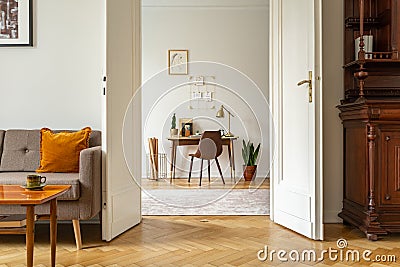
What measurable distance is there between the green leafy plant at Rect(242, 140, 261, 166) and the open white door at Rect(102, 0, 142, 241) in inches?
101

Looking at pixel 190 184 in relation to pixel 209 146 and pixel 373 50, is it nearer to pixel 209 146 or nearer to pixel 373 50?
pixel 209 146

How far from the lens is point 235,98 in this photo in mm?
6984

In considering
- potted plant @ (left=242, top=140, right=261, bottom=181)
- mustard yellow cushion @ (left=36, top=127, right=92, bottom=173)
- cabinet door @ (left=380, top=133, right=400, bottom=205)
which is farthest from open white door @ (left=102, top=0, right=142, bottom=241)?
potted plant @ (left=242, top=140, right=261, bottom=181)

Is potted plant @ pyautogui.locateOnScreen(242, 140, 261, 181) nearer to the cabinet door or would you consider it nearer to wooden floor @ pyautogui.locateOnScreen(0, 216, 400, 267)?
wooden floor @ pyautogui.locateOnScreen(0, 216, 400, 267)

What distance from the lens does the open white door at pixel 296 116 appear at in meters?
3.14

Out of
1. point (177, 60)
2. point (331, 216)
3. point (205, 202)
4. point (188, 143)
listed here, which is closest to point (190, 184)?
point (205, 202)

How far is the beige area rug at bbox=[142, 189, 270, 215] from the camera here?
415 cm

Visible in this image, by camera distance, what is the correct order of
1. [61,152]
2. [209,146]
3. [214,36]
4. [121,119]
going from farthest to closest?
1. [214,36]
2. [209,146]
3. [121,119]
4. [61,152]

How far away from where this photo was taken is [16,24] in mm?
3686

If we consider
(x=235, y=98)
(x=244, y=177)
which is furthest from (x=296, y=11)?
(x=235, y=98)

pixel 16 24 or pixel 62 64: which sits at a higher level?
pixel 16 24

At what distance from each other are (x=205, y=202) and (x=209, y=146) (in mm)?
907

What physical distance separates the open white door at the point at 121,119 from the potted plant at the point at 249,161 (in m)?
2.57

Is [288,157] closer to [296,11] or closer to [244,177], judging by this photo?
[296,11]
